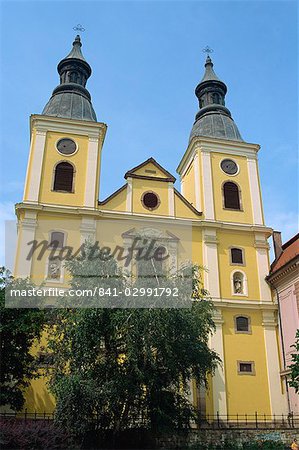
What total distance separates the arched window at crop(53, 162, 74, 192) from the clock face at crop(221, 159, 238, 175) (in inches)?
407

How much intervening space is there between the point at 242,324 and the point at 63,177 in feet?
45.7

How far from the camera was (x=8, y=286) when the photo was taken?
19578 millimetres

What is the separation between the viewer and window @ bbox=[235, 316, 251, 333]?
26.8 meters

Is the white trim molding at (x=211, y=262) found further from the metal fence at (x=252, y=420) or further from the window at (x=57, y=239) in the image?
the window at (x=57, y=239)

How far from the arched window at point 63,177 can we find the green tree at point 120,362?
1231cm

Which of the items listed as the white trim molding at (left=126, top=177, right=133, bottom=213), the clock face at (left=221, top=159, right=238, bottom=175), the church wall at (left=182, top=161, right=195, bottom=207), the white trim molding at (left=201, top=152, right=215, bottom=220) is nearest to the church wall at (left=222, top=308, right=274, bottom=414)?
the white trim molding at (left=201, top=152, right=215, bottom=220)

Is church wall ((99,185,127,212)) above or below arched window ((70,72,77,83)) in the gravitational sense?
below

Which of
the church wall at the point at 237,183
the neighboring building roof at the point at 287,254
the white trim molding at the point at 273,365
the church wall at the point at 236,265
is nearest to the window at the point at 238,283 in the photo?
the church wall at the point at 236,265

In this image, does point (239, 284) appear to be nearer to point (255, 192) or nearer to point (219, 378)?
point (219, 378)

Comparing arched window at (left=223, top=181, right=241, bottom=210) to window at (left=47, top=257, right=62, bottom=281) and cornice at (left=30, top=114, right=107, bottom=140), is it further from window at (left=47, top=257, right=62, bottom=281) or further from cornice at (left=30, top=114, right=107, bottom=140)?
window at (left=47, top=257, right=62, bottom=281)

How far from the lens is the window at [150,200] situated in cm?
2881

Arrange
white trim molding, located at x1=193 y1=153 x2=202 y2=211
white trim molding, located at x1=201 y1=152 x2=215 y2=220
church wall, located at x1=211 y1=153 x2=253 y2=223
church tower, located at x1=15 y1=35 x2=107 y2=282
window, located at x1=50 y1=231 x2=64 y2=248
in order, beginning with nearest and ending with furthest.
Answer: window, located at x1=50 y1=231 x2=64 y2=248 < church tower, located at x1=15 y1=35 x2=107 y2=282 < white trim molding, located at x1=201 y1=152 x2=215 y2=220 < church wall, located at x1=211 y1=153 x2=253 y2=223 < white trim molding, located at x1=193 y1=153 x2=202 y2=211

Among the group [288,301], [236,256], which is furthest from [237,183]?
[288,301]

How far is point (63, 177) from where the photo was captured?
28609mm
